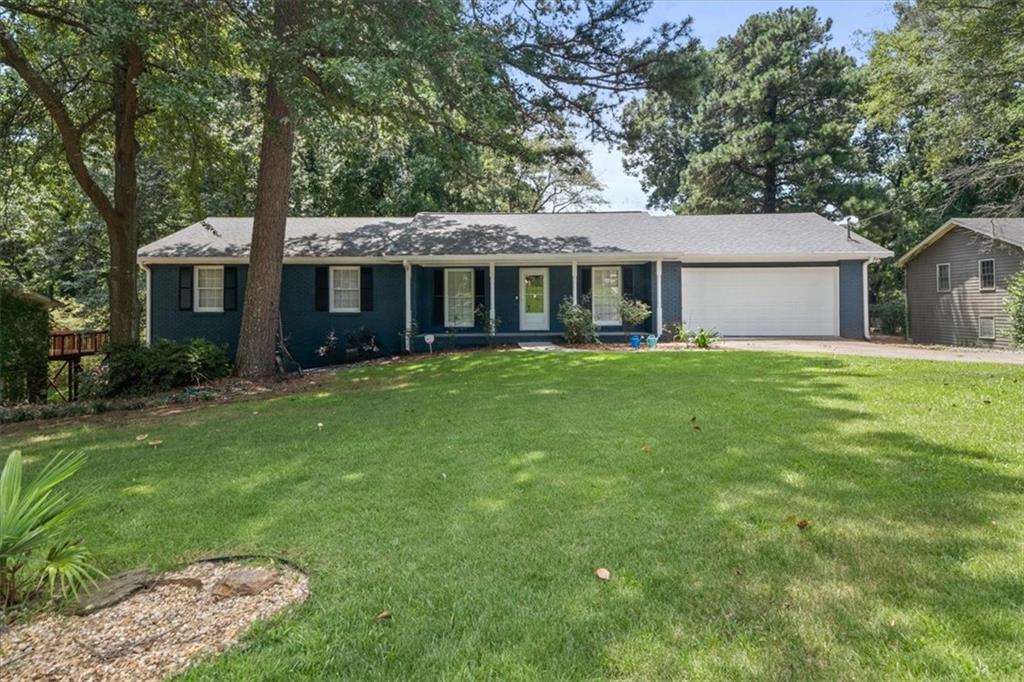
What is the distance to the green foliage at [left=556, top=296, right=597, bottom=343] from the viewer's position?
15.5 metres

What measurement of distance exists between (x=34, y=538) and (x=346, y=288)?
14.5m

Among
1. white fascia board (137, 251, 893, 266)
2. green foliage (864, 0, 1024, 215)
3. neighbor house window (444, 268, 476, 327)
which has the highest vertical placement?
green foliage (864, 0, 1024, 215)

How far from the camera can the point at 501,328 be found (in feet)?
56.1

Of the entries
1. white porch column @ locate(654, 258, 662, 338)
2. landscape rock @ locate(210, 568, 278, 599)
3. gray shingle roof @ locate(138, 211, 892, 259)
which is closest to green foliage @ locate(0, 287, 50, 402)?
gray shingle roof @ locate(138, 211, 892, 259)

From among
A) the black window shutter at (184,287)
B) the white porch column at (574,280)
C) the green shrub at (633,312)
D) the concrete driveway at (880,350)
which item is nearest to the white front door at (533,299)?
the white porch column at (574,280)

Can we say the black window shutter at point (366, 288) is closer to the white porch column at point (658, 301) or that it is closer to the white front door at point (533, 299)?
the white front door at point (533, 299)

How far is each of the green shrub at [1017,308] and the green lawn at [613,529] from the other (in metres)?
9.57

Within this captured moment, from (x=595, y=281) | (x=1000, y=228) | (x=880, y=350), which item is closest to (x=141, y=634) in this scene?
(x=880, y=350)

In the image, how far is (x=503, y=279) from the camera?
17188 millimetres

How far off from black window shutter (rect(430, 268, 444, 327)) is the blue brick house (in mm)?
30

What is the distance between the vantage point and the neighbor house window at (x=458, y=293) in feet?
56.5

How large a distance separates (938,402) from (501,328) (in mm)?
11695

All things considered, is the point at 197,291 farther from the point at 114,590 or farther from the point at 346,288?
the point at 114,590

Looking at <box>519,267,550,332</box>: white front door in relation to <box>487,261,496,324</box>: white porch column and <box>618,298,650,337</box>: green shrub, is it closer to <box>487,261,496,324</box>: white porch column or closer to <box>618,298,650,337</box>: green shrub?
<box>487,261,496,324</box>: white porch column
